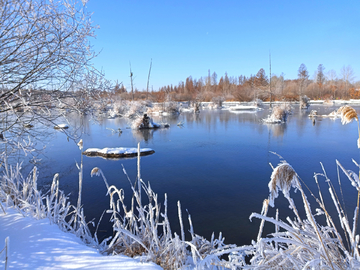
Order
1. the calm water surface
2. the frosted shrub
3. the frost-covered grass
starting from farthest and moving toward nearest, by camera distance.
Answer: the frosted shrub < the calm water surface < the frost-covered grass

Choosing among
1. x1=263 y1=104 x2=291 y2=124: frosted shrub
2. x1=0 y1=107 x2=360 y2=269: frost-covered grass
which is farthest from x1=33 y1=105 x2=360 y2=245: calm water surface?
x1=263 y1=104 x2=291 y2=124: frosted shrub

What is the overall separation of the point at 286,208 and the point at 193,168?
286 cm

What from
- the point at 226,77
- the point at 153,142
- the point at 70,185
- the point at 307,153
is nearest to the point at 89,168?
the point at 70,185

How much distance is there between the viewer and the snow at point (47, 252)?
1.60 meters

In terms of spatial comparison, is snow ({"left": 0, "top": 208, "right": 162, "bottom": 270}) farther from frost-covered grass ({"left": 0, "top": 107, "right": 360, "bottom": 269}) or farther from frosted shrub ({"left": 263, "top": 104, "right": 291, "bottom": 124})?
frosted shrub ({"left": 263, "top": 104, "right": 291, "bottom": 124})

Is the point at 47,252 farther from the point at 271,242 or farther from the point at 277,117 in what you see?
the point at 277,117

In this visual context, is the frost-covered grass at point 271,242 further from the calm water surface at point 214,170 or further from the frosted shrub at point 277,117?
the frosted shrub at point 277,117

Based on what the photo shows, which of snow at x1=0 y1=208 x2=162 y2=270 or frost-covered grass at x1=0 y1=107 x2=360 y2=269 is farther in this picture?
snow at x1=0 y1=208 x2=162 y2=270

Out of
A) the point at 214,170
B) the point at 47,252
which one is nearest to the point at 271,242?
the point at 47,252

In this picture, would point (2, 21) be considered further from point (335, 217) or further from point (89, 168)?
point (335, 217)

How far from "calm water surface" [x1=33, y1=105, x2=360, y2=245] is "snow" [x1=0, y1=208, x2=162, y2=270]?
5.18 feet

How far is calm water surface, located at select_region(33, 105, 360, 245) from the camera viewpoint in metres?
4.06

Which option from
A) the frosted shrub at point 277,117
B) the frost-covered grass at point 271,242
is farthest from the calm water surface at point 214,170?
the frosted shrub at point 277,117

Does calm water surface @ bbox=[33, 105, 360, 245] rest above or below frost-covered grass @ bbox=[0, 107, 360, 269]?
below
